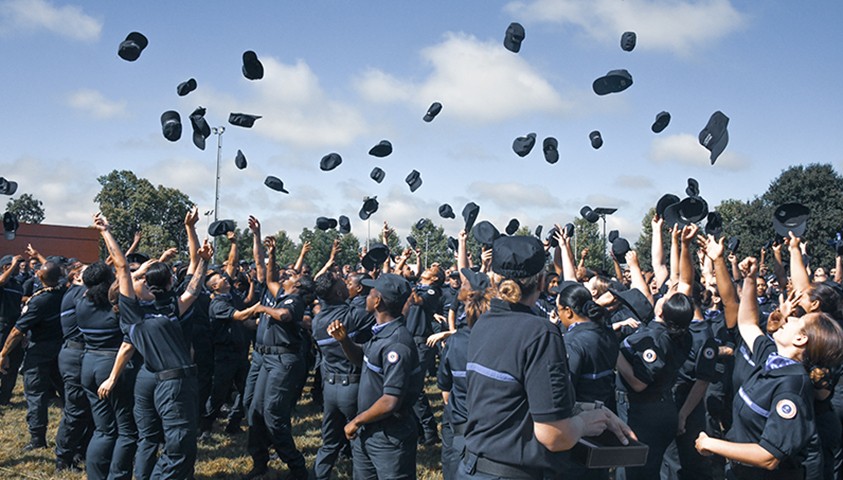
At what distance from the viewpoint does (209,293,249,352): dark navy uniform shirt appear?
8984 mm

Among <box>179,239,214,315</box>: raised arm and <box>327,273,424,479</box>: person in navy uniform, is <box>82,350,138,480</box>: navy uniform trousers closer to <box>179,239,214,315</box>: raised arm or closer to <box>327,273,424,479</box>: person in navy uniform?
<box>179,239,214,315</box>: raised arm

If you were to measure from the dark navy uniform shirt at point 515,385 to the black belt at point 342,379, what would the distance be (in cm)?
292

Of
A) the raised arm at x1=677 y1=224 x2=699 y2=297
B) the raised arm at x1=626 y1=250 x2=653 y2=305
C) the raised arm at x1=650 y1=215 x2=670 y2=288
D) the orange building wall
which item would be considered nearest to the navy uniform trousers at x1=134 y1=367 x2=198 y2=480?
the raised arm at x1=626 y1=250 x2=653 y2=305

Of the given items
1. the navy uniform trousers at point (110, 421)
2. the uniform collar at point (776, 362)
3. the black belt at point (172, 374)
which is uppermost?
the uniform collar at point (776, 362)

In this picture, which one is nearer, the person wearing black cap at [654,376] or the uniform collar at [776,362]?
the uniform collar at [776,362]

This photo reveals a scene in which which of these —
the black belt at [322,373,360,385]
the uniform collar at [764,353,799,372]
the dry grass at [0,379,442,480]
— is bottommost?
the dry grass at [0,379,442,480]

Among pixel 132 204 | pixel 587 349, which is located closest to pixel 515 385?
pixel 587 349

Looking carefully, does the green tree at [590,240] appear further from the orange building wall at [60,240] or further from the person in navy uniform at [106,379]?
the person in navy uniform at [106,379]

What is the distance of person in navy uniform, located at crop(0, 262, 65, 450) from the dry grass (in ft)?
1.33

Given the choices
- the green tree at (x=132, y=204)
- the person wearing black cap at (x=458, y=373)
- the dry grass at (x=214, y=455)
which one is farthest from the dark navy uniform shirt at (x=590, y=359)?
the green tree at (x=132, y=204)

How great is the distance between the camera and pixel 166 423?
557 cm

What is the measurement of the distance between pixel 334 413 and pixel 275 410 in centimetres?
103

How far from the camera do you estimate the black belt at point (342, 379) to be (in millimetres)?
6160

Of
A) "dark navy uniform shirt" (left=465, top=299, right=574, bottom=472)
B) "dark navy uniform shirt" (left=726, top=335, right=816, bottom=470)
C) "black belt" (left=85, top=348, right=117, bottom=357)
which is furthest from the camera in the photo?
"black belt" (left=85, top=348, right=117, bottom=357)
